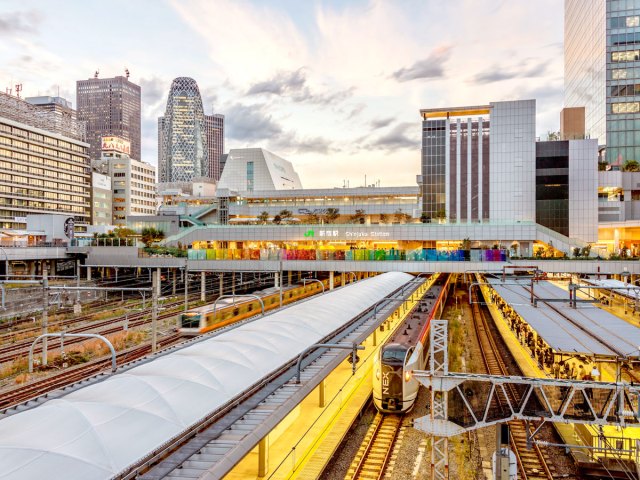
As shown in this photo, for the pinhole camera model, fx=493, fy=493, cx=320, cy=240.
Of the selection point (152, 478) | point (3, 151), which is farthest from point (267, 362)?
point (3, 151)

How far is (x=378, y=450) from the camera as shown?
54.4 ft

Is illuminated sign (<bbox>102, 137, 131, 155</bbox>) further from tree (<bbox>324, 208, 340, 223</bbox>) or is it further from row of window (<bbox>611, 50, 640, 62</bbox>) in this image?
row of window (<bbox>611, 50, 640, 62</bbox>)

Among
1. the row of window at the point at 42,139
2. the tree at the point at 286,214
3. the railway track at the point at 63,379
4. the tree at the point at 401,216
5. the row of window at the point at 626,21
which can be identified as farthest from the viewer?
the row of window at the point at 42,139

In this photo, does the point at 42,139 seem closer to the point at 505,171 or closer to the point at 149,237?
the point at 149,237

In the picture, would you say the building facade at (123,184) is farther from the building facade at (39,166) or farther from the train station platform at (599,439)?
the train station platform at (599,439)

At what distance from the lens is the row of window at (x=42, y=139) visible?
98.0 m

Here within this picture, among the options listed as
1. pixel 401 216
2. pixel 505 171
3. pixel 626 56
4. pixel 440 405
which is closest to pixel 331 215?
pixel 401 216

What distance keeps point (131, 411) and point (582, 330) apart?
16.1m

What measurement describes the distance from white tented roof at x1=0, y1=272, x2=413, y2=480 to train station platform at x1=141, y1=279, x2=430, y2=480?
0.55 meters

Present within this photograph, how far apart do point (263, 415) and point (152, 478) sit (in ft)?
11.3

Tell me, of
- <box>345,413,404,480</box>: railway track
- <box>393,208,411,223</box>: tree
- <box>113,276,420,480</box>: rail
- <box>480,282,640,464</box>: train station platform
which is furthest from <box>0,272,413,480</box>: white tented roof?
<box>393,208,411,223</box>: tree

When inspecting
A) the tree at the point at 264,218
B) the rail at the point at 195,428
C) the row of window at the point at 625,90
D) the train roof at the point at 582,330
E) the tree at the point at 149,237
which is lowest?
the rail at the point at 195,428

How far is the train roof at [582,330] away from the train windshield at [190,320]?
17205 millimetres

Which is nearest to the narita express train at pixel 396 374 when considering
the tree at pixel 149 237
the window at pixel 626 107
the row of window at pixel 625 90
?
the tree at pixel 149 237
